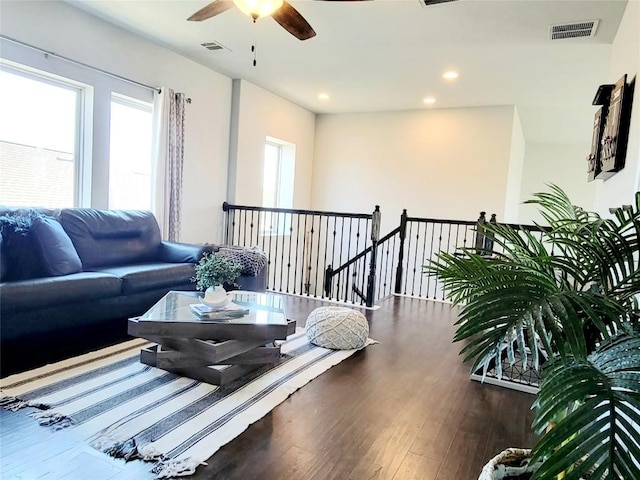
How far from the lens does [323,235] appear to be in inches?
297

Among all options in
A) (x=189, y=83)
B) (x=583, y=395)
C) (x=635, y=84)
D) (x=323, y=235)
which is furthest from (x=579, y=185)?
(x=583, y=395)

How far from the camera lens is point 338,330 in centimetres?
312

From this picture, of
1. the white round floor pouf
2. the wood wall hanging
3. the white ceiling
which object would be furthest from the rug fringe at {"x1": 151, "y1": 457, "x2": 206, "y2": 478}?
the white ceiling

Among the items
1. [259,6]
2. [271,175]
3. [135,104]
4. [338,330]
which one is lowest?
[338,330]

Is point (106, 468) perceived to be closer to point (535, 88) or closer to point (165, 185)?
point (165, 185)

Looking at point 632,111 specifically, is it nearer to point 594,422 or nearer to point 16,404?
point 594,422

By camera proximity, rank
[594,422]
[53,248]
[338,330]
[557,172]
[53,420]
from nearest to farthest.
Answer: [594,422], [53,420], [53,248], [338,330], [557,172]

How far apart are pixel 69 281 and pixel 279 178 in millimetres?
4684

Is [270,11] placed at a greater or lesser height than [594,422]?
greater

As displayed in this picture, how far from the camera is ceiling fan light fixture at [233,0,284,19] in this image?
2421mm

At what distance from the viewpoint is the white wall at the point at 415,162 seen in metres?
6.15

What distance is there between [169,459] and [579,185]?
32.5ft

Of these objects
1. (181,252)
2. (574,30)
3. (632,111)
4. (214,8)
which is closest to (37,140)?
(181,252)

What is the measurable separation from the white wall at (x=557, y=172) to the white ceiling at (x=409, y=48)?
322 centimetres
